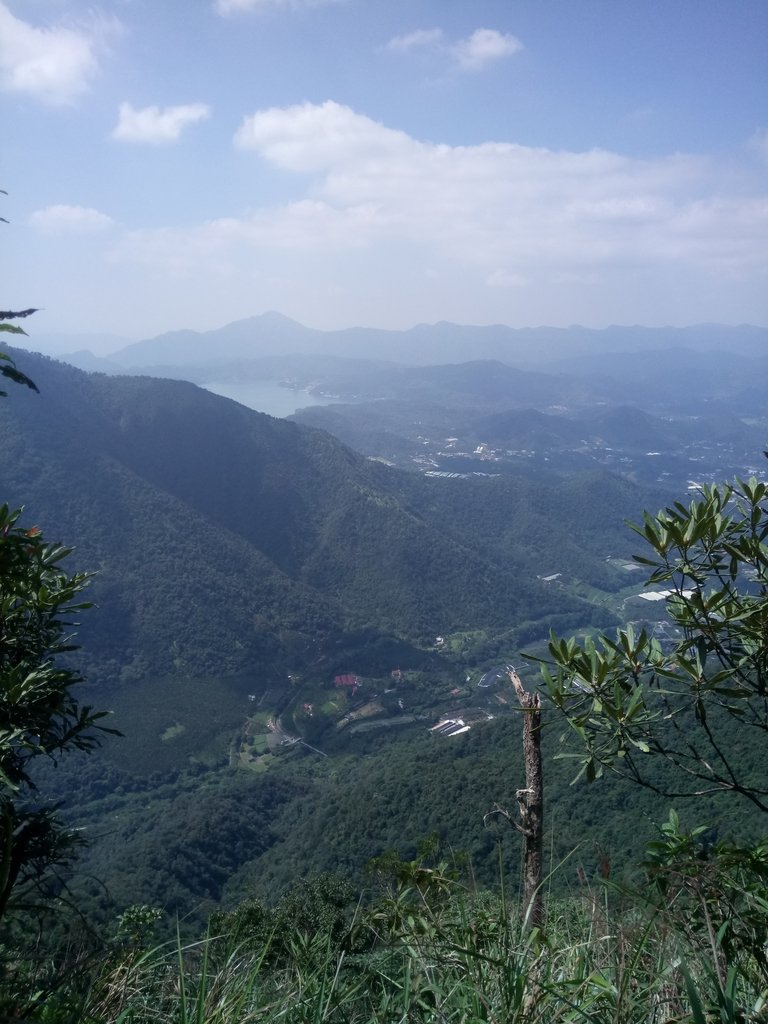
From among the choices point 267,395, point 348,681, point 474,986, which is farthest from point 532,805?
point 267,395

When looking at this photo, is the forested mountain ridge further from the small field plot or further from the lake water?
the lake water

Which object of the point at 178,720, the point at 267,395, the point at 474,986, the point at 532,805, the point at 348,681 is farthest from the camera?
the point at 267,395

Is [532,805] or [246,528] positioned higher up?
[532,805]

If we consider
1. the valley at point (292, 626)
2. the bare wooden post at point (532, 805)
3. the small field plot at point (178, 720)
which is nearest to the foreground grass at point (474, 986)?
the bare wooden post at point (532, 805)

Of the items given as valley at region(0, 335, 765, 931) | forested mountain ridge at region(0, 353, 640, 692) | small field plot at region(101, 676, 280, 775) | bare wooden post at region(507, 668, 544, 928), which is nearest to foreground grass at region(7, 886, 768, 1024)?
bare wooden post at region(507, 668, 544, 928)

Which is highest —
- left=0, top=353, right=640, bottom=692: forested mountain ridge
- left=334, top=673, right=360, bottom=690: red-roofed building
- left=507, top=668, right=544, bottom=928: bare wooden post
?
left=507, top=668, right=544, bottom=928: bare wooden post

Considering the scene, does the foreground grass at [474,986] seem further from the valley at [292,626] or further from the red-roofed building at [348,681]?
the red-roofed building at [348,681]

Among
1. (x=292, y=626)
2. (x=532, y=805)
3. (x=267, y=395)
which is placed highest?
(x=267, y=395)

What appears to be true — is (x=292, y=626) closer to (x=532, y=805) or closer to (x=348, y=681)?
(x=348, y=681)

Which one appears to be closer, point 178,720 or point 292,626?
point 178,720

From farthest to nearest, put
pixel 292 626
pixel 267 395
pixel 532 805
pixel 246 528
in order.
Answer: pixel 267 395
pixel 246 528
pixel 292 626
pixel 532 805
